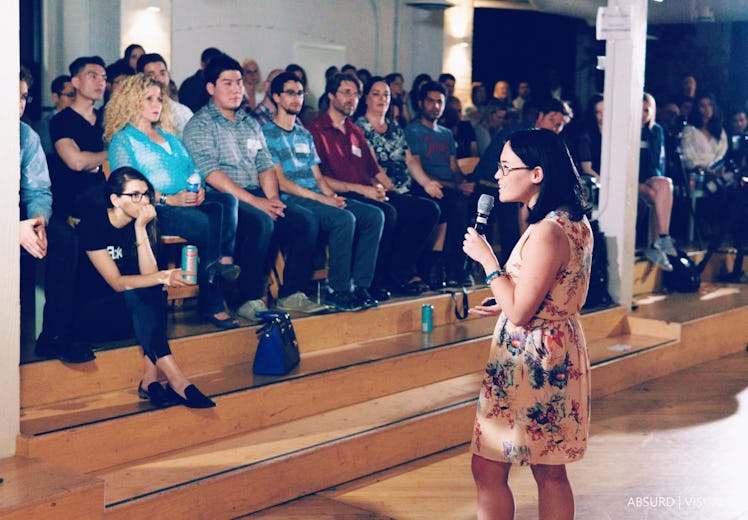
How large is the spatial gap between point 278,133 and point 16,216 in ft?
6.99

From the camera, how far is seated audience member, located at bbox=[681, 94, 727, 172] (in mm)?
8508

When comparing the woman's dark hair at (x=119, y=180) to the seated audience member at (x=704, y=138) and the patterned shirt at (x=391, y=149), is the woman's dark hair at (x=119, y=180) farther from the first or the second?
the seated audience member at (x=704, y=138)

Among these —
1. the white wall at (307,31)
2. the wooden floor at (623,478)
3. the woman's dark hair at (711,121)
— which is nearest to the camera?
the wooden floor at (623,478)

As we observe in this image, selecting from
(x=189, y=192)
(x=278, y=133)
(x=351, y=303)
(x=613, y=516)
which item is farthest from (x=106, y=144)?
(x=613, y=516)

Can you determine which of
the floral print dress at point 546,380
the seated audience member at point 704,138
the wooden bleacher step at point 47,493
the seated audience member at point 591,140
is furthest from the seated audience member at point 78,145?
the seated audience member at point 704,138

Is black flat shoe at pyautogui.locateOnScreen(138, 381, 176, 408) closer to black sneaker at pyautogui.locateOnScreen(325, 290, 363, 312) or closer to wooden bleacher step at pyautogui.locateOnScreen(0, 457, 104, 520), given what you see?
wooden bleacher step at pyautogui.locateOnScreen(0, 457, 104, 520)

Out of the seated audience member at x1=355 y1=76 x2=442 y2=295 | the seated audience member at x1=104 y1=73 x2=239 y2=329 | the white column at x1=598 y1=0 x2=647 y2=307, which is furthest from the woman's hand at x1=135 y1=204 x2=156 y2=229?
the white column at x1=598 y1=0 x2=647 y2=307

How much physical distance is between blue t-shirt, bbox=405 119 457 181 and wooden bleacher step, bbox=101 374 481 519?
190cm

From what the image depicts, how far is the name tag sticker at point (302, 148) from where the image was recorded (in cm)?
545

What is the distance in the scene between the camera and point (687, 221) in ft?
28.3

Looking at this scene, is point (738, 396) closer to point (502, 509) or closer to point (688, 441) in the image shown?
point (688, 441)

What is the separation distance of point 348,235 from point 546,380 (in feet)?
8.52

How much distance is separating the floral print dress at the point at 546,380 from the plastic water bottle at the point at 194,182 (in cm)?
217

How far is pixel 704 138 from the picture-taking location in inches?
337
